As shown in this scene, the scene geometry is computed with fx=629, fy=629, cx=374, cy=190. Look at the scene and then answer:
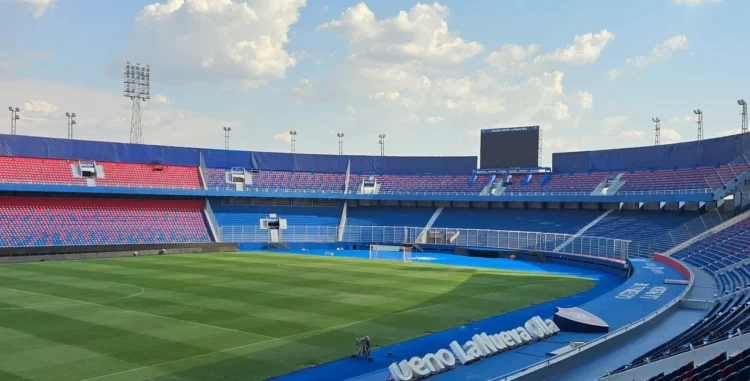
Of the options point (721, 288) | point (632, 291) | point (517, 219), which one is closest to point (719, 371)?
point (721, 288)

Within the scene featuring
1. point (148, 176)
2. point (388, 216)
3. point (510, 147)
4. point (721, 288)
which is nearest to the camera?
point (721, 288)

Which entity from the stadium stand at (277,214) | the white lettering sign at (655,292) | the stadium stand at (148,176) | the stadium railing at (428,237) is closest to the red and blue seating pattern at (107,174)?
the stadium stand at (148,176)

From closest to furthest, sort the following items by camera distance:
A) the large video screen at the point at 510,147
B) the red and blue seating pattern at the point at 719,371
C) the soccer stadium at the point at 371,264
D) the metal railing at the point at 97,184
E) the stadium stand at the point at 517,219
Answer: the red and blue seating pattern at the point at 719,371, the soccer stadium at the point at 371,264, the metal railing at the point at 97,184, the stadium stand at the point at 517,219, the large video screen at the point at 510,147

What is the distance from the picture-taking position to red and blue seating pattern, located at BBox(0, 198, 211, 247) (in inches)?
1959

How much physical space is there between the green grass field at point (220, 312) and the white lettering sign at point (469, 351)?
10.8 ft

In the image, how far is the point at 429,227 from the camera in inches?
2534

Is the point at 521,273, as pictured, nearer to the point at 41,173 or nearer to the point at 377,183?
the point at 377,183

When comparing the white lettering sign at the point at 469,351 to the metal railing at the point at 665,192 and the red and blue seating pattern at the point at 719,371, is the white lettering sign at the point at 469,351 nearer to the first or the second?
the red and blue seating pattern at the point at 719,371

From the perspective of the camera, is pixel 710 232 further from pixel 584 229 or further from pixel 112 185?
pixel 112 185

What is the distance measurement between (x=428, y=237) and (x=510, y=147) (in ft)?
40.6

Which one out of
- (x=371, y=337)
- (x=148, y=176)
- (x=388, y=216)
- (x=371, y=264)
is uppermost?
(x=148, y=176)

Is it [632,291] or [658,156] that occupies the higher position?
[658,156]

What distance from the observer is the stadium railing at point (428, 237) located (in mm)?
53250

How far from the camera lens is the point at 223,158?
67.2 m
